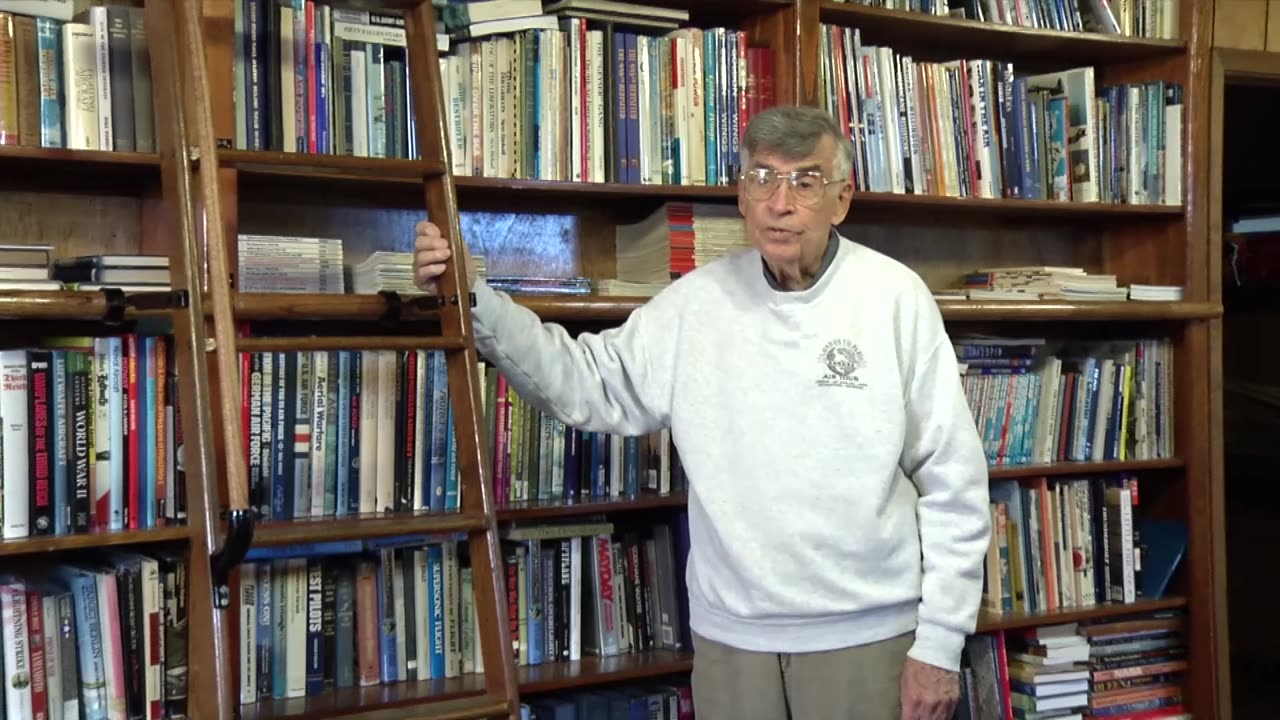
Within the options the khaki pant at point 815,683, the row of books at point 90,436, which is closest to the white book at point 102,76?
the row of books at point 90,436

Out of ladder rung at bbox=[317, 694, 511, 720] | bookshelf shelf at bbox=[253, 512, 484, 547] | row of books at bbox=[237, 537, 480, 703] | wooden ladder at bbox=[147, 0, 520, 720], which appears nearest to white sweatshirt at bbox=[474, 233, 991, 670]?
wooden ladder at bbox=[147, 0, 520, 720]

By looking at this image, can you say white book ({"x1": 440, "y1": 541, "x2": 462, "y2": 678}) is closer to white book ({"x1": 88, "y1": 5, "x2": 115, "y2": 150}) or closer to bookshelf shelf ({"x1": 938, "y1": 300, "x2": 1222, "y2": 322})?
white book ({"x1": 88, "y1": 5, "x2": 115, "y2": 150})

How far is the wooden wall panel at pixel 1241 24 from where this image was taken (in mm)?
3178

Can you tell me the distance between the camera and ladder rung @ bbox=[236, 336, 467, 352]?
5.59ft

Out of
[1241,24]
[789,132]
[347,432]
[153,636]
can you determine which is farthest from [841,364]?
[1241,24]

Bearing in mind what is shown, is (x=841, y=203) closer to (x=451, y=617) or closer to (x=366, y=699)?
(x=451, y=617)

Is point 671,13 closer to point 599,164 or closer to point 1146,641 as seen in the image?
point 599,164

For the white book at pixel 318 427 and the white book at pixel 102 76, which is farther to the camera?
the white book at pixel 318 427

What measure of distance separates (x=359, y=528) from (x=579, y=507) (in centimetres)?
60

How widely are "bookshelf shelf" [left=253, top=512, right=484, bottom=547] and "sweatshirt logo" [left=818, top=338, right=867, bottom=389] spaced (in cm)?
55

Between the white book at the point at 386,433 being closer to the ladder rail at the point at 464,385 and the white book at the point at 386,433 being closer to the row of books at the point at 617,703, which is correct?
the ladder rail at the point at 464,385

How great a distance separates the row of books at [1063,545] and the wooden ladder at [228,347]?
1327mm

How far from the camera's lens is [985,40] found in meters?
2.82

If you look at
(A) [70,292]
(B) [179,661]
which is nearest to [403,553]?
(B) [179,661]
